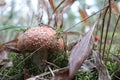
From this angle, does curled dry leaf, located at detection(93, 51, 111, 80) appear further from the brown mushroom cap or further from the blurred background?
the brown mushroom cap

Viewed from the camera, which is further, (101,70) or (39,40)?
(39,40)

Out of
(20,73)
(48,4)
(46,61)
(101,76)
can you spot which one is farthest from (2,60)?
(101,76)

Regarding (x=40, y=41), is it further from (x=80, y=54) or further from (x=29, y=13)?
(x=29, y=13)

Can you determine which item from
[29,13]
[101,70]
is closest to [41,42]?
[101,70]

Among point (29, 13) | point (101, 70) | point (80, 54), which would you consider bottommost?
point (101, 70)

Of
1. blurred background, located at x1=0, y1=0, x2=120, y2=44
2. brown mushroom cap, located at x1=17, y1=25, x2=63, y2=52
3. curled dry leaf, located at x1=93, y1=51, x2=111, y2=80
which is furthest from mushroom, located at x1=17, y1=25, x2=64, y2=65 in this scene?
curled dry leaf, located at x1=93, y1=51, x2=111, y2=80
